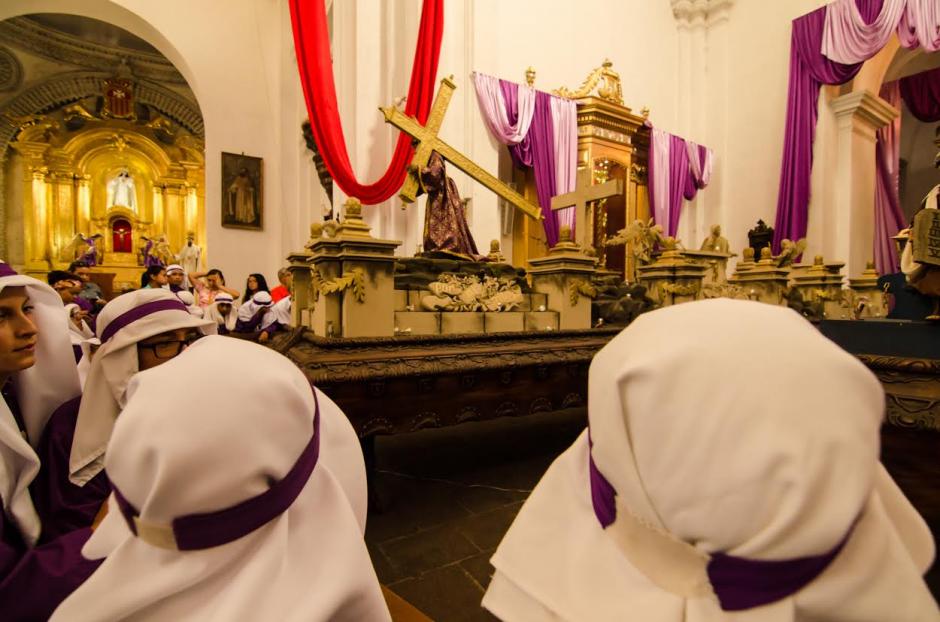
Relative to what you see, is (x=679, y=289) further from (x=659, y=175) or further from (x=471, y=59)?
(x=659, y=175)

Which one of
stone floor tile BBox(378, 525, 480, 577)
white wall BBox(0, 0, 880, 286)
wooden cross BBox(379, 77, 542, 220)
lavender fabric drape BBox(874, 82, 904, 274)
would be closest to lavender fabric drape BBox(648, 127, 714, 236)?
white wall BBox(0, 0, 880, 286)

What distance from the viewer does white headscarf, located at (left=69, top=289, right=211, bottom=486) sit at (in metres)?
1.49

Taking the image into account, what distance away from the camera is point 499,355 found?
2930 mm

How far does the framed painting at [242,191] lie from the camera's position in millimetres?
7914

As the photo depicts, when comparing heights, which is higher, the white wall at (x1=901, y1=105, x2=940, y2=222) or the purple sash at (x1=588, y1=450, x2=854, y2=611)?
the white wall at (x1=901, y1=105, x2=940, y2=222)

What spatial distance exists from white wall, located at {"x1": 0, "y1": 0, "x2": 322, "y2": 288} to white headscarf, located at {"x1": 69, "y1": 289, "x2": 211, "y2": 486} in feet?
20.6

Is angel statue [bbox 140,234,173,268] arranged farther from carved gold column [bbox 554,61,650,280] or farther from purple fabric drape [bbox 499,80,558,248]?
carved gold column [bbox 554,61,650,280]

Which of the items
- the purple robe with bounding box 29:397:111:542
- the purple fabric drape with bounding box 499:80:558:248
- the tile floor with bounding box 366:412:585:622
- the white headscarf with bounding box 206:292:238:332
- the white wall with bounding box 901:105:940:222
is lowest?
the tile floor with bounding box 366:412:585:622

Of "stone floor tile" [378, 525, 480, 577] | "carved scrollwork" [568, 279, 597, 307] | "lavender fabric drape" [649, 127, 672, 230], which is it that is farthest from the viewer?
"lavender fabric drape" [649, 127, 672, 230]

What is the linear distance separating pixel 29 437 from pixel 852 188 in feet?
36.1

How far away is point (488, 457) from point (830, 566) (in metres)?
2.93

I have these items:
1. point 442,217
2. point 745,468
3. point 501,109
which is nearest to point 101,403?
point 745,468

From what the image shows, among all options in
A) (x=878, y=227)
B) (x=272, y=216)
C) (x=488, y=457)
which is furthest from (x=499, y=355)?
(x=878, y=227)

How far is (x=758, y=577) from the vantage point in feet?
1.63
